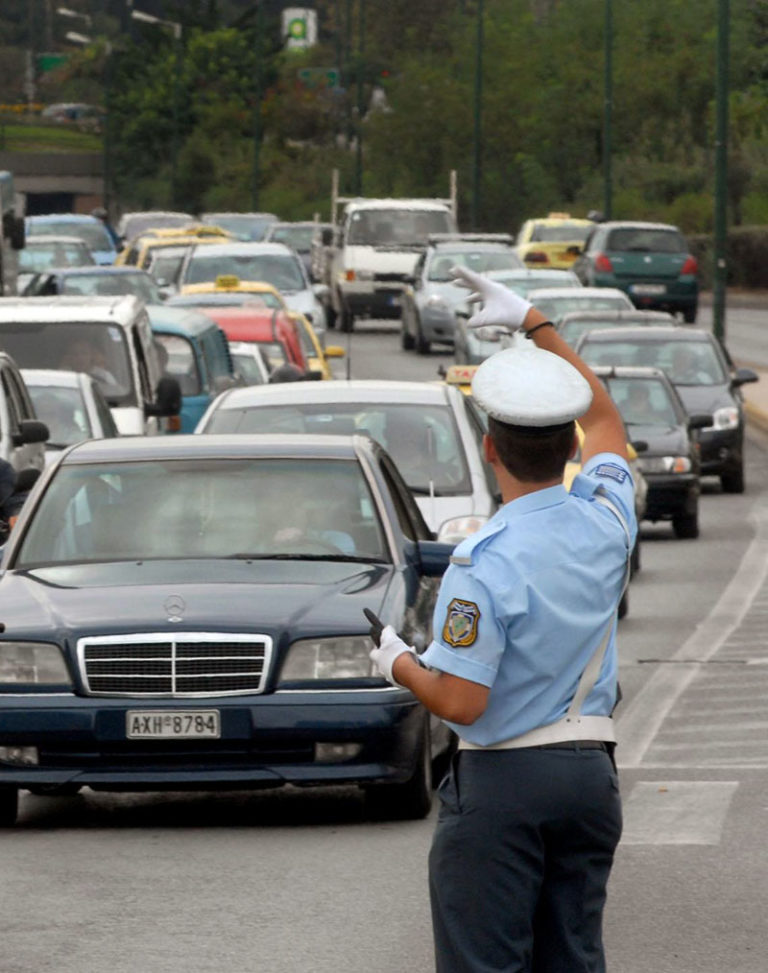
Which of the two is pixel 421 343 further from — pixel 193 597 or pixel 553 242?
pixel 193 597

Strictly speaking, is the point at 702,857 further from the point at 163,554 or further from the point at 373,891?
the point at 163,554

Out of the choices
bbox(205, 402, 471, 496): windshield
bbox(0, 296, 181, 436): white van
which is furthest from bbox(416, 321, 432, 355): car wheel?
bbox(205, 402, 471, 496): windshield

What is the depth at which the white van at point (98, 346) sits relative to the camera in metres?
20.5

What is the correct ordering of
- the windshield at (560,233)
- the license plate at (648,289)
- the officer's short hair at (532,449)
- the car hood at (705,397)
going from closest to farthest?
the officer's short hair at (532,449) → the car hood at (705,397) → the license plate at (648,289) → the windshield at (560,233)

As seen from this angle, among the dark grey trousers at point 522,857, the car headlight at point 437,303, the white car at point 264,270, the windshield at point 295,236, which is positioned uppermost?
the dark grey trousers at point 522,857

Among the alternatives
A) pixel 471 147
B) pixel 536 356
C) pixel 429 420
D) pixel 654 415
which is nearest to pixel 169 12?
pixel 471 147

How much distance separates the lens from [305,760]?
9547 mm

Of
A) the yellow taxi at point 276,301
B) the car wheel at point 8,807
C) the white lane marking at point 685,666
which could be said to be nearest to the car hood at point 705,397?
the yellow taxi at point 276,301

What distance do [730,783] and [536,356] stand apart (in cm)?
575

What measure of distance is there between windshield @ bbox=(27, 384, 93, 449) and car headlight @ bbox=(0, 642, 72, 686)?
9.09 metres

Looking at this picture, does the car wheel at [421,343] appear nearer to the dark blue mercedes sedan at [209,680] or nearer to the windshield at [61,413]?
the windshield at [61,413]

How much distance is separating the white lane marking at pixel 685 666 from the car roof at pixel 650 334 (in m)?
4.60

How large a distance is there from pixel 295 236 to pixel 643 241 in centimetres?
1353

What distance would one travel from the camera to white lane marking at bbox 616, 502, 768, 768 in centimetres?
1179
